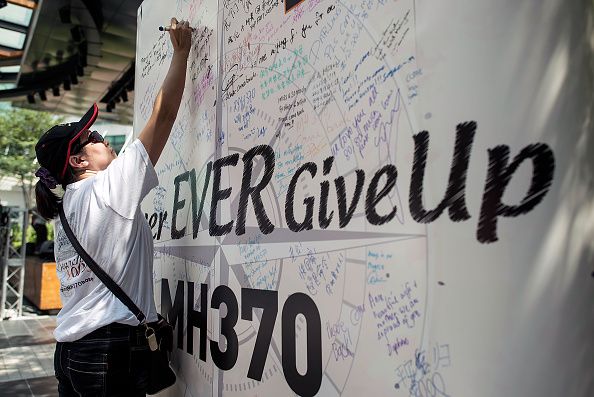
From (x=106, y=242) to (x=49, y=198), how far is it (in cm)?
36

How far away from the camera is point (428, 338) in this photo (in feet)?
3.56

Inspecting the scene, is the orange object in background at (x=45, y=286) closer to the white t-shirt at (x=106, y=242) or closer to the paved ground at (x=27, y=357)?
the paved ground at (x=27, y=357)

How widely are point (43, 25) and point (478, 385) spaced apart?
8.35m

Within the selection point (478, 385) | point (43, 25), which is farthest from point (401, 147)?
point (43, 25)

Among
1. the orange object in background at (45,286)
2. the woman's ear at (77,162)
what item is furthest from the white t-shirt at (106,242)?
the orange object in background at (45,286)

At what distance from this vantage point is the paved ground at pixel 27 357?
501 centimetres

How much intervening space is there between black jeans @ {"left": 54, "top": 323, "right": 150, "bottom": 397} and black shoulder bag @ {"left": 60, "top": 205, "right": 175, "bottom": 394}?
4 cm

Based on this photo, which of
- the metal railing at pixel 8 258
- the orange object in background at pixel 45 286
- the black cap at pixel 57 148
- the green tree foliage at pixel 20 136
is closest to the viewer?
the black cap at pixel 57 148

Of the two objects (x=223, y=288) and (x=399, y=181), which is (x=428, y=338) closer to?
(x=399, y=181)

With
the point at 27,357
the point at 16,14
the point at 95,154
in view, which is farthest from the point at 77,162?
the point at 16,14

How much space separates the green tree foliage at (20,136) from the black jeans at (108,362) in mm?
17209

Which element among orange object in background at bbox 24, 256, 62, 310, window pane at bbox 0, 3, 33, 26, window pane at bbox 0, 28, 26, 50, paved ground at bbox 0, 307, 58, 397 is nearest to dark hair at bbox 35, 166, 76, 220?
paved ground at bbox 0, 307, 58, 397

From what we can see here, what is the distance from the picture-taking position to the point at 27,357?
6258mm

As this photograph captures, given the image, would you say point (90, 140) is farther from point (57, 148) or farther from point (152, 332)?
point (152, 332)
